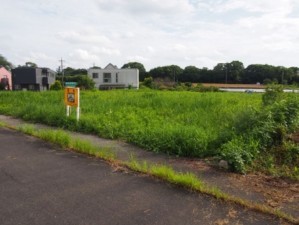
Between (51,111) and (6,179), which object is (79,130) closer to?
(51,111)

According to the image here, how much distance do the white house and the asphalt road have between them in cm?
6697

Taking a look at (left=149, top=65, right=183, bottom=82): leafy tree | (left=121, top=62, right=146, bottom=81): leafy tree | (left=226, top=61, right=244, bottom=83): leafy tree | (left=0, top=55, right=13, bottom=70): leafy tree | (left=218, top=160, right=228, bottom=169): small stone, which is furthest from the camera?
(left=0, top=55, right=13, bottom=70): leafy tree

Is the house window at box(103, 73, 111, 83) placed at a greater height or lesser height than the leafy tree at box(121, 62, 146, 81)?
lesser

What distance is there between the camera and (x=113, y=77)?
7506cm

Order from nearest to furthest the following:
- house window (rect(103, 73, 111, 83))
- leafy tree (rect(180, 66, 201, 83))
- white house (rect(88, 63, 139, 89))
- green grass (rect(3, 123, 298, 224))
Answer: green grass (rect(3, 123, 298, 224)) → white house (rect(88, 63, 139, 89)) → house window (rect(103, 73, 111, 83)) → leafy tree (rect(180, 66, 201, 83))

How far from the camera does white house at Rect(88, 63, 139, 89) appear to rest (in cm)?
7288

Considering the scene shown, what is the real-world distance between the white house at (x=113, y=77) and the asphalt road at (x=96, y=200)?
220 ft

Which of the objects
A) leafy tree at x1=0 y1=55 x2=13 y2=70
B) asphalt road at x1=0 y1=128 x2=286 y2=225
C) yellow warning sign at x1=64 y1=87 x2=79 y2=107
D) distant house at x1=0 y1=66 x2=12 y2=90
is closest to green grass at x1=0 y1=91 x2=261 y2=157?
yellow warning sign at x1=64 y1=87 x2=79 y2=107

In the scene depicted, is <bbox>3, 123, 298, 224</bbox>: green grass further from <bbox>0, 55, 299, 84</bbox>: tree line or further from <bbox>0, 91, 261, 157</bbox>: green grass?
<bbox>0, 55, 299, 84</bbox>: tree line

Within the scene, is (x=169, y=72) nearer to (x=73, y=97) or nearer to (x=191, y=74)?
(x=191, y=74)

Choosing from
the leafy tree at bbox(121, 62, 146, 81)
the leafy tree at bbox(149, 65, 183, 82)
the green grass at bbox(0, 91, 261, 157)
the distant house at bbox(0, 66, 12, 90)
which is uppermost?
the leafy tree at bbox(121, 62, 146, 81)

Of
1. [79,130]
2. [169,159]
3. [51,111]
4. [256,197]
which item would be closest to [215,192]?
[256,197]

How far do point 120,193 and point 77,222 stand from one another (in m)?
0.88

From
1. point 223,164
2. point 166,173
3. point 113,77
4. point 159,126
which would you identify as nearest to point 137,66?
point 113,77
